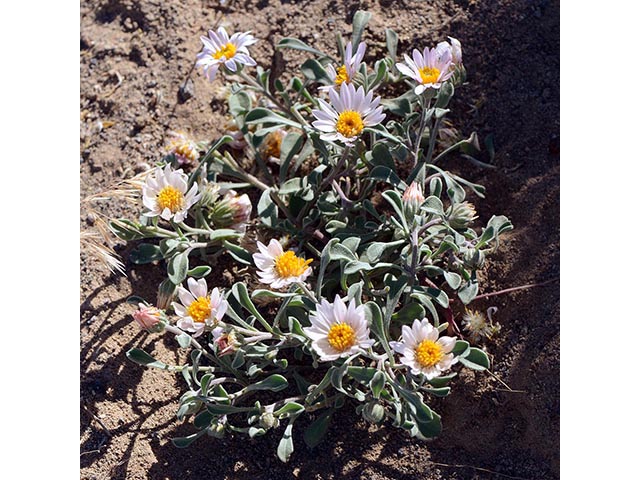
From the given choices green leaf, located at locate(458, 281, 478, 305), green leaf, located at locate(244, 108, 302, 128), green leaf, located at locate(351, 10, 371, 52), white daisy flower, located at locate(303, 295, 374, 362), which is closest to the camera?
white daisy flower, located at locate(303, 295, 374, 362)

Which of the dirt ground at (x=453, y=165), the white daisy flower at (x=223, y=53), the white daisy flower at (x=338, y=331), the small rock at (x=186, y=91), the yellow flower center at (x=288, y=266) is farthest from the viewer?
the small rock at (x=186, y=91)

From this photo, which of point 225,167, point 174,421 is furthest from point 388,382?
point 225,167

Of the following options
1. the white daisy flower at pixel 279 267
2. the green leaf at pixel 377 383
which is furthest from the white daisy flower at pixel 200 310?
the green leaf at pixel 377 383

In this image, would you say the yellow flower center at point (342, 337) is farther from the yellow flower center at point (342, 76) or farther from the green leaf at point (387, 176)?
the yellow flower center at point (342, 76)

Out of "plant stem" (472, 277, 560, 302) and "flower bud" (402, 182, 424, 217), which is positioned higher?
"flower bud" (402, 182, 424, 217)

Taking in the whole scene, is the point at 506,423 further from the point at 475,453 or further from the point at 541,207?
the point at 541,207

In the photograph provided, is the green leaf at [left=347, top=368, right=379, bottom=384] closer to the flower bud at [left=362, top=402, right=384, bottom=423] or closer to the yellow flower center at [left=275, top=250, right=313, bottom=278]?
the flower bud at [left=362, top=402, right=384, bottom=423]

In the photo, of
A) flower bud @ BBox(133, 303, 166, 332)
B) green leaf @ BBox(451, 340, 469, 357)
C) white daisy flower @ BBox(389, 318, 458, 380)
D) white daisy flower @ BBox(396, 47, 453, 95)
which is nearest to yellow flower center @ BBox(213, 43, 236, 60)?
white daisy flower @ BBox(396, 47, 453, 95)
